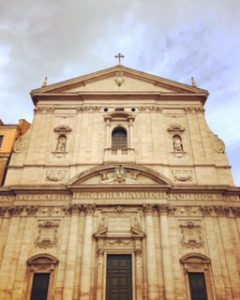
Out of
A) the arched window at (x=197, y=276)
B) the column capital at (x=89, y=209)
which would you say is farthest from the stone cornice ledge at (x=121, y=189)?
the arched window at (x=197, y=276)

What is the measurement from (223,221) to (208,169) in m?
2.86

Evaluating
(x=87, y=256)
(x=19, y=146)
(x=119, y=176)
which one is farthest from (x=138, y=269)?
(x=19, y=146)

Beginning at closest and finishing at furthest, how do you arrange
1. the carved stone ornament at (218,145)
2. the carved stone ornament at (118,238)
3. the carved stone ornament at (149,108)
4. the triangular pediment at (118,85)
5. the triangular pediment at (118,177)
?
1. the carved stone ornament at (118,238)
2. the triangular pediment at (118,177)
3. the carved stone ornament at (218,145)
4. the carved stone ornament at (149,108)
5. the triangular pediment at (118,85)

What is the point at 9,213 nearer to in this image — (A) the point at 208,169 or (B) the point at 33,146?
(B) the point at 33,146

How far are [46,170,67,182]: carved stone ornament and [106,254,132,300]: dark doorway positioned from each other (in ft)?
15.5

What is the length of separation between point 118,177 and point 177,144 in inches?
162

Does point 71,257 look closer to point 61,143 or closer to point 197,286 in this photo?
point 197,286

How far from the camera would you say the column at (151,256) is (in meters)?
13.6

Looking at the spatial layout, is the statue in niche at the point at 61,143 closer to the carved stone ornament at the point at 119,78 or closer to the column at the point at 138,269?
the carved stone ornament at the point at 119,78

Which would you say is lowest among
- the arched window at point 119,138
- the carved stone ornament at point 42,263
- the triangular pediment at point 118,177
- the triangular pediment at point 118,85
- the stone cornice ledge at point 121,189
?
the carved stone ornament at point 42,263

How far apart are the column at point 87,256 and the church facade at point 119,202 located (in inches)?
1.8

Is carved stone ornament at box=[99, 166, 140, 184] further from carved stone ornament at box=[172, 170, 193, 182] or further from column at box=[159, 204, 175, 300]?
column at box=[159, 204, 175, 300]

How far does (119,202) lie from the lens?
15805 millimetres

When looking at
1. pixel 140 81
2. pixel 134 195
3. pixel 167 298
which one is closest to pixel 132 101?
pixel 140 81
